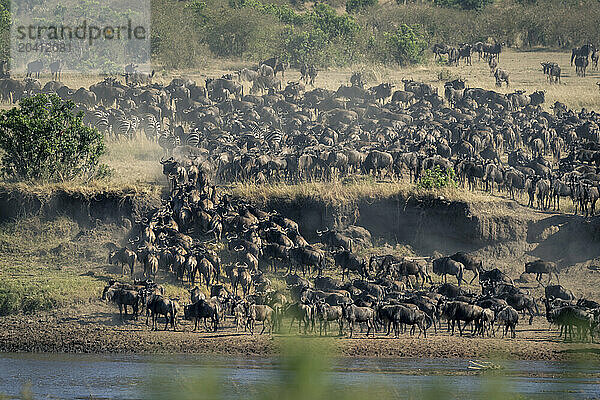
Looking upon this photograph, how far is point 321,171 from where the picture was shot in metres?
25.1

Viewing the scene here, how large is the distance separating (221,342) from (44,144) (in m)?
9.69

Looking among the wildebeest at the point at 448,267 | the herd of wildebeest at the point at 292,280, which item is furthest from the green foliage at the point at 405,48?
the wildebeest at the point at 448,267

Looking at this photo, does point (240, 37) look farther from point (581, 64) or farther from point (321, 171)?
point (321, 171)

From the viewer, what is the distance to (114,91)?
37000 mm

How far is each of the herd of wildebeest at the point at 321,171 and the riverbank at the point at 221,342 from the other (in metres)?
0.38

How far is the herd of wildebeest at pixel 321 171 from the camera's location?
16.7 m

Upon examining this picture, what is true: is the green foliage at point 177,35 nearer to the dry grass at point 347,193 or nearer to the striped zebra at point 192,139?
the striped zebra at point 192,139

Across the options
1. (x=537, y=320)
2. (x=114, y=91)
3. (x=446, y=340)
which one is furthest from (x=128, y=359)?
(x=114, y=91)

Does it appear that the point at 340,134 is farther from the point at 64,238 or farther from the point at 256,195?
the point at 64,238

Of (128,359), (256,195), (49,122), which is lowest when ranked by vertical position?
(128,359)

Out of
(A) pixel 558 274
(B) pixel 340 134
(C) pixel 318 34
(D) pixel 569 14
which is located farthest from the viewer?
(D) pixel 569 14

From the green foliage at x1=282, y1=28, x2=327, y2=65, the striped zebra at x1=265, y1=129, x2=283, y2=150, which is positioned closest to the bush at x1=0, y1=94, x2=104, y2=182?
the striped zebra at x1=265, y1=129, x2=283, y2=150

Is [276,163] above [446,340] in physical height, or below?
above

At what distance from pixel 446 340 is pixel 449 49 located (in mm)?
36364
